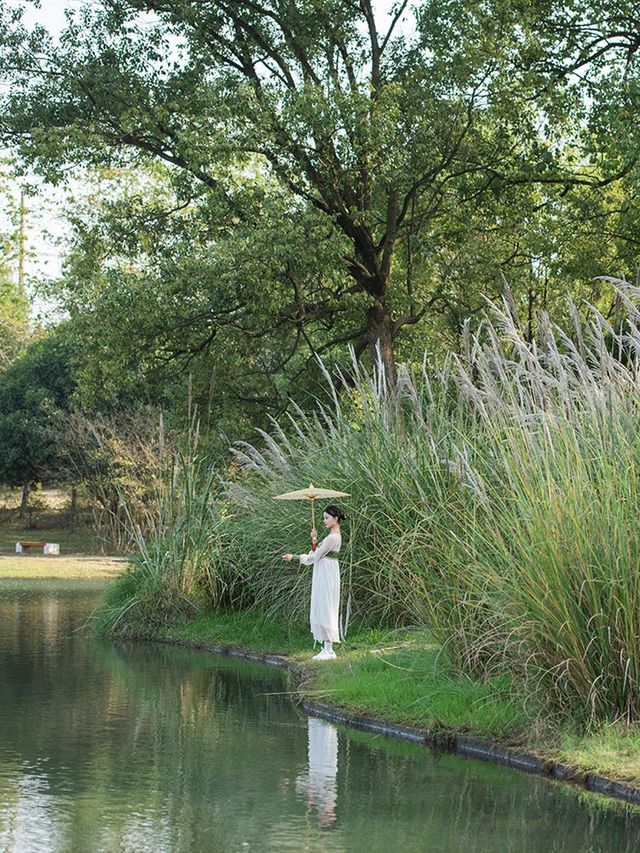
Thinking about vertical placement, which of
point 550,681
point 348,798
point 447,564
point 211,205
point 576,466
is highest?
point 211,205

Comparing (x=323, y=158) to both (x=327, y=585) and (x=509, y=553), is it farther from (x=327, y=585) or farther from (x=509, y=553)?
(x=509, y=553)

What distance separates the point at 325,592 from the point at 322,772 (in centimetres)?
486

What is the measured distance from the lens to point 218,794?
7.53m

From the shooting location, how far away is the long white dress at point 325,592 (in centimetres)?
1299

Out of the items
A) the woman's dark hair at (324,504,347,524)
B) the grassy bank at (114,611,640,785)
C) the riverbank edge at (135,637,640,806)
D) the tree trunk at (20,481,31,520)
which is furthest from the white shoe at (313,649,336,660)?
the tree trunk at (20,481,31,520)

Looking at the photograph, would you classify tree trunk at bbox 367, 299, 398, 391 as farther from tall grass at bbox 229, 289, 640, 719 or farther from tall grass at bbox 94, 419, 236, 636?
tall grass at bbox 229, 289, 640, 719

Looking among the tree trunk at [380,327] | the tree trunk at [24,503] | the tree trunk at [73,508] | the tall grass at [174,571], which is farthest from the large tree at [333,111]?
the tree trunk at [24,503]

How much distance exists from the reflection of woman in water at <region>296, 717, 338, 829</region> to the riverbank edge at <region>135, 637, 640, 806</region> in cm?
24

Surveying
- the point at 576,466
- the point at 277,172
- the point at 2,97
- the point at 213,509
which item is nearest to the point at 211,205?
the point at 277,172

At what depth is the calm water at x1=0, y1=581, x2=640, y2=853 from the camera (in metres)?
6.60

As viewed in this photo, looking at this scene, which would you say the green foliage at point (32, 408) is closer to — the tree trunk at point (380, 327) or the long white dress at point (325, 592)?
the tree trunk at point (380, 327)

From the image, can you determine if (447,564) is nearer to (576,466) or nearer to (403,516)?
(576,466)

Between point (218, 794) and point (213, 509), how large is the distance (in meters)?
9.29

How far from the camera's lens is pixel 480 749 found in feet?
29.0
